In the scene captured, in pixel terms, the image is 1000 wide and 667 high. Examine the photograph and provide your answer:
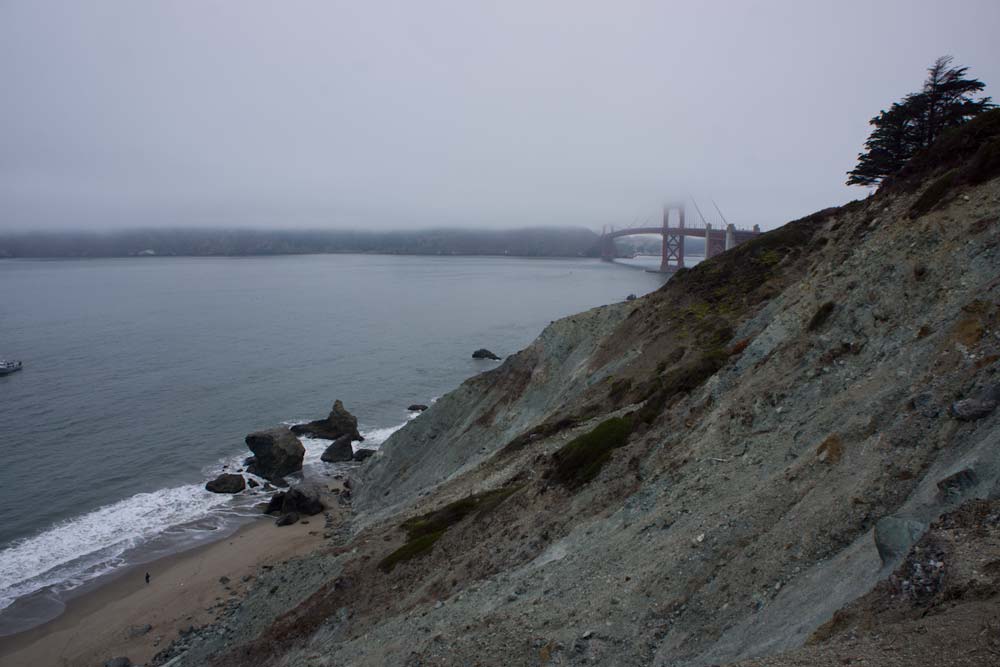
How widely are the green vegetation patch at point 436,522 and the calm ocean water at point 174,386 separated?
65.5 feet

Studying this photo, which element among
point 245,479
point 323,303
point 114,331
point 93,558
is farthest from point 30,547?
point 323,303

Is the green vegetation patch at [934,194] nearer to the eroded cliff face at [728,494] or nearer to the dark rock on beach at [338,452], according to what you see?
the eroded cliff face at [728,494]

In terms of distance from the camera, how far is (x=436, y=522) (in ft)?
74.7

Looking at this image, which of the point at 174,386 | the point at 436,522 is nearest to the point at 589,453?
the point at 436,522

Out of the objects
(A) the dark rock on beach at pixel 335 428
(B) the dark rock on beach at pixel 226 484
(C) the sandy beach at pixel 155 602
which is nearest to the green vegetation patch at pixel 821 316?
(C) the sandy beach at pixel 155 602

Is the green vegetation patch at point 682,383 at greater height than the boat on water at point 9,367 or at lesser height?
greater

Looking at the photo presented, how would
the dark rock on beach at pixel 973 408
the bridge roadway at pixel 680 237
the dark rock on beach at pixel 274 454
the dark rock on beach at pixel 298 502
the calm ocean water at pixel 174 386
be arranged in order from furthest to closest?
the bridge roadway at pixel 680 237 → the dark rock on beach at pixel 274 454 → the dark rock on beach at pixel 298 502 → the calm ocean water at pixel 174 386 → the dark rock on beach at pixel 973 408

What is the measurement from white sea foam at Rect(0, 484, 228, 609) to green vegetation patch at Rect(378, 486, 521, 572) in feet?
66.0

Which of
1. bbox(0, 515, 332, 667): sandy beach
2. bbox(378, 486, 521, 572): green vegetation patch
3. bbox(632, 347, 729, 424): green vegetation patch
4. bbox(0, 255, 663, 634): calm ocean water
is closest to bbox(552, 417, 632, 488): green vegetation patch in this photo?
bbox(632, 347, 729, 424): green vegetation patch

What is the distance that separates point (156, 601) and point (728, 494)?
28129 mm

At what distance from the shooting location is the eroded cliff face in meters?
9.87

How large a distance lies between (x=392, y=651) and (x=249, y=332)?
88.9m

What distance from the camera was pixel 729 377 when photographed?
1912 cm

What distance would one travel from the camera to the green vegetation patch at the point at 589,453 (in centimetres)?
1922
